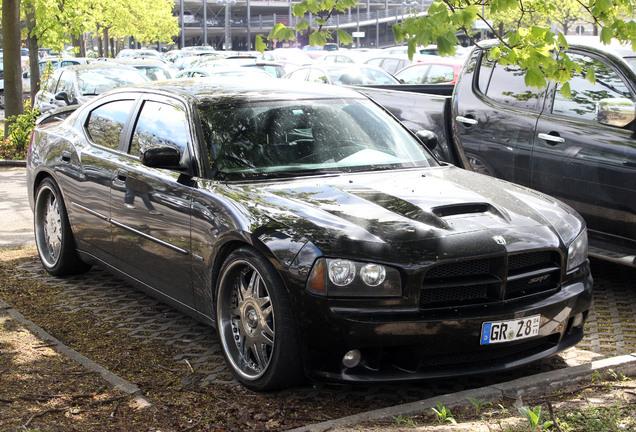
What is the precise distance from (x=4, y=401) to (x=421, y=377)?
7.00 ft

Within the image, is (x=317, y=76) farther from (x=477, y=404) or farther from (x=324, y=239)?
(x=477, y=404)

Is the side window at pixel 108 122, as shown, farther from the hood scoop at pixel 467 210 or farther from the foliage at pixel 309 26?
the hood scoop at pixel 467 210

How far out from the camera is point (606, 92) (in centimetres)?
667

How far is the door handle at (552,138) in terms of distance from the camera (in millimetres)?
6770

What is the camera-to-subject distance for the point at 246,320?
15.3 feet

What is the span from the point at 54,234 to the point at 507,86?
4070 millimetres

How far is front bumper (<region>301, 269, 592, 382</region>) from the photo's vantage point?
4.16 metres

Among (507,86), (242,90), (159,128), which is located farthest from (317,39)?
(507,86)

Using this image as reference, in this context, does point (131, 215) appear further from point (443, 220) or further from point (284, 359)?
point (443, 220)

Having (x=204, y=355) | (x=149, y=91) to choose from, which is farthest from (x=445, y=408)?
(x=149, y=91)

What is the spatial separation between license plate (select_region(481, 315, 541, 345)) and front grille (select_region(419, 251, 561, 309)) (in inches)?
4.9

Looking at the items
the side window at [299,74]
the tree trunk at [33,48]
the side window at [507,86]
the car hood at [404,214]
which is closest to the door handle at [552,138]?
the side window at [507,86]

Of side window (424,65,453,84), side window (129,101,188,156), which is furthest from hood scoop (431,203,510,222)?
side window (424,65,453,84)

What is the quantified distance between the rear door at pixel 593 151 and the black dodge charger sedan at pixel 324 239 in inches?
47.6
